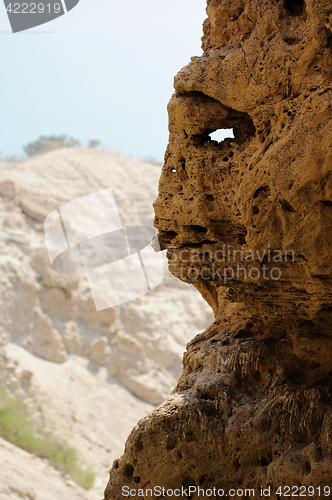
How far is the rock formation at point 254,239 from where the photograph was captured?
275 cm

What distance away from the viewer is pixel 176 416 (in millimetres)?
3504

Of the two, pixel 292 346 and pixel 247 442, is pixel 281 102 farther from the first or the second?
pixel 247 442

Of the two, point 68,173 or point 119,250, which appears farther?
point 68,173

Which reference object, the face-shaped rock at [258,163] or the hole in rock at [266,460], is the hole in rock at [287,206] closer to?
the face-shaped rock at [258,163]

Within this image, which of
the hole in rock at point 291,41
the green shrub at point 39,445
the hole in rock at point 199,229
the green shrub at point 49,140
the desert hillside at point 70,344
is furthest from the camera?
the green shrub at point 49,140

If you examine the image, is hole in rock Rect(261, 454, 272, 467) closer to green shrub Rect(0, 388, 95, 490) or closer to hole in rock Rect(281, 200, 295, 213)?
hole in rock Rect(281, 200, 295, 213)

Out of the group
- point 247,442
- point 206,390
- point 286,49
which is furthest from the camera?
point 206,390

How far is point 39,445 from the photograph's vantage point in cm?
1026

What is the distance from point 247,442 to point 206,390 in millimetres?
483

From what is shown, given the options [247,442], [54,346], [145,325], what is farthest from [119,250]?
[247,442]

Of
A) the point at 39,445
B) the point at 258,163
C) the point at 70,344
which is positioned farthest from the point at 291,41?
the point at 70,344


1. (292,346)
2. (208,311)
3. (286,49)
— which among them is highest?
(286,49)

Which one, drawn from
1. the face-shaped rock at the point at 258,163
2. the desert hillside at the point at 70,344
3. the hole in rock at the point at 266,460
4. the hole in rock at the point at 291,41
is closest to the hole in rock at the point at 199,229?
the face-shaped rock at the point at 258,163

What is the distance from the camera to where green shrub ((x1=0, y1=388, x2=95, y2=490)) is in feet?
33.1
